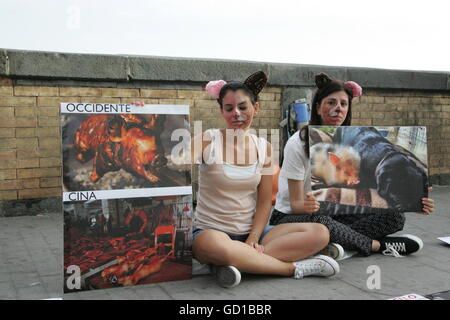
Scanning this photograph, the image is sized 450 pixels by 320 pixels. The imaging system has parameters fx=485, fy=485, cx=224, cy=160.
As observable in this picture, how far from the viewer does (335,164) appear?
3.15 meters

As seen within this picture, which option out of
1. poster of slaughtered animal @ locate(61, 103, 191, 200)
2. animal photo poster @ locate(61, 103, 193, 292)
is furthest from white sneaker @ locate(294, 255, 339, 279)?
poster of slaughtered animal @ locate(61, 103, 191, 200)

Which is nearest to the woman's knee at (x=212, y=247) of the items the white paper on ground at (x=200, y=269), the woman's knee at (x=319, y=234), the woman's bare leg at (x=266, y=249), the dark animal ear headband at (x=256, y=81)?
the woman's bare leg at (x=266, y=249)

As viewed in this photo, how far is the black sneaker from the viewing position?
3574 millimetres

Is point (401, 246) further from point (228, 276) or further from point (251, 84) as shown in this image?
point (251, 84)

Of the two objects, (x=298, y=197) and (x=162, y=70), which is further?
(x=162, y=70)

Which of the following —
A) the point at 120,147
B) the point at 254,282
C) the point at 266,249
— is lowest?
the point at 254,282

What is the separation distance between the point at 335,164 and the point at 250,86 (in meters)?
0.75

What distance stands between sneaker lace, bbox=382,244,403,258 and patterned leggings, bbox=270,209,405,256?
107mm

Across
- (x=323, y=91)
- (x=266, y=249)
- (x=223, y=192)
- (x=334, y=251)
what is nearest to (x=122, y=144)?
(x=223, y=192)

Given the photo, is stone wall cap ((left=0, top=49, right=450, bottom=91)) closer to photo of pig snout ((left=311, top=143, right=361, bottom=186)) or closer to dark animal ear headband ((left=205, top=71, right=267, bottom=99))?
dark animal ear headband ((left=205, top=71, right=267, bottom=99))

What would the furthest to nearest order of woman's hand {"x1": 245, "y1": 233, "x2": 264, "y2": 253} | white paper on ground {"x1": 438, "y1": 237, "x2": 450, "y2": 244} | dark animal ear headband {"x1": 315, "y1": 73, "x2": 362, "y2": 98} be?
white paper on ground {"x1": 438, "y1": 237, "x2": 450, "y2": 244} → dark animal ear headband {"x1": 315, "y1": 73, "x2": 362, "y2": 98} → woman's hand {"x1": 245, "y1": 233, "x2": 264, "y2": 253}

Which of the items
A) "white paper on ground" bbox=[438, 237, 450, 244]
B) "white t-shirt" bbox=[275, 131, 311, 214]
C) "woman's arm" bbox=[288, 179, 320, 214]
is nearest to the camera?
"woman's arm" bbox=[288, 179, 320, 214]

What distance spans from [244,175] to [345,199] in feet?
2.26
